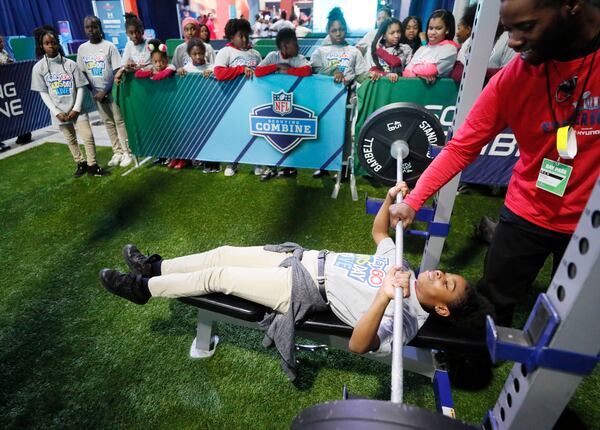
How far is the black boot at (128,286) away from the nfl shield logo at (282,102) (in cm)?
240

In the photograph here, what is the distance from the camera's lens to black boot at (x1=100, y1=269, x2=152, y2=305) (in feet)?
6.08

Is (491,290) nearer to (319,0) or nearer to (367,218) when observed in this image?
(367,218)

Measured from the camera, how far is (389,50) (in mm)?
4027

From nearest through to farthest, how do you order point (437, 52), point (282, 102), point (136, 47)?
point (437, 52) < point (282, 102) < point (136, 47)

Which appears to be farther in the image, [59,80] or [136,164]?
[136,164]

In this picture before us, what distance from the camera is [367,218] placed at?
10.8 ft

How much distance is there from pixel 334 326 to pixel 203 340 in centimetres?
81

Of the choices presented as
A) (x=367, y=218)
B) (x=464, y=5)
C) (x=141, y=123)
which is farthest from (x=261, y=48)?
(x=367, y=218)

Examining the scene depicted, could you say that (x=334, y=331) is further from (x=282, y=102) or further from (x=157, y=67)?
(x=157, y=67)

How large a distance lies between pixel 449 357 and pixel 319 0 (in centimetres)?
1421

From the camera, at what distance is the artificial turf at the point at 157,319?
5.73 feet

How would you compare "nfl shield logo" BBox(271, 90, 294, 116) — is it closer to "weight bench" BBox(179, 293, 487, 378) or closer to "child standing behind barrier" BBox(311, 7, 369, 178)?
"child standing behind barrier" BBox(311, 7, 369, 178)

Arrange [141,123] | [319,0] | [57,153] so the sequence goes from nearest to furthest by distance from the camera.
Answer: [141,123]
[57,153]
[319,0]

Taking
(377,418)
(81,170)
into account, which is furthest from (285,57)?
(377,418)
